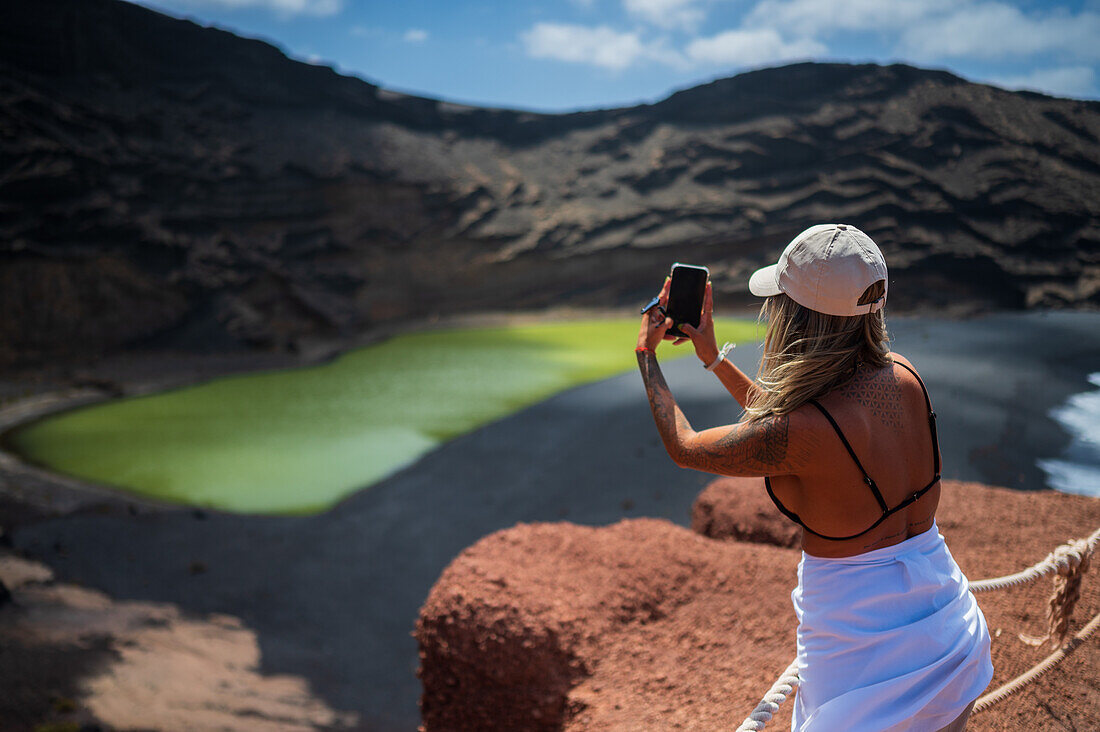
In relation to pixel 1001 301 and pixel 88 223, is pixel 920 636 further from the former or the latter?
pixel 1001 301

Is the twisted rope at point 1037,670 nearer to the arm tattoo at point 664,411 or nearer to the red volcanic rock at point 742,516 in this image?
the arm tattoo at point 664,411

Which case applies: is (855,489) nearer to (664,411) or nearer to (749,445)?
(749,445)

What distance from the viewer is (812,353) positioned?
4.14ft

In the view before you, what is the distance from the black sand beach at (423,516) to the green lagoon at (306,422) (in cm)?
69

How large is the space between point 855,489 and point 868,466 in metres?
0.05

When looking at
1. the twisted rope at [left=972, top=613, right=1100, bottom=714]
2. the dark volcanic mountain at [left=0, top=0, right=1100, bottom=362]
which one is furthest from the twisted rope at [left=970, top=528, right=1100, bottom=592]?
the dark volcanic mountain at [left=0, top=0, right=1100, bottom=362]

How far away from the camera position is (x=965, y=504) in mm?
3529

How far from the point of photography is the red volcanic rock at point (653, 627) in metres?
2.19

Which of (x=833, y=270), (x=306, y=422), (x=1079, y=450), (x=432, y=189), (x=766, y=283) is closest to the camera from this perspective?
(x=833, y=270)

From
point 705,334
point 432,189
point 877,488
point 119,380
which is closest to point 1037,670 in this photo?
point 877,488

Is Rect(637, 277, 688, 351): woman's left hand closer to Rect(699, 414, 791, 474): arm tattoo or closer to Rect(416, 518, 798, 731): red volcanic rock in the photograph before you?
Rect(699, 414, 791, 474): arm tattoo

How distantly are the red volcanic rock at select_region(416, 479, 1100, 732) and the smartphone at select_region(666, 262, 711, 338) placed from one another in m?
1.23

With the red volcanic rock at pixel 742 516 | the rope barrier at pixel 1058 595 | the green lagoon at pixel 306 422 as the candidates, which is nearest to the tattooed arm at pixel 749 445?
the rope barrier at pixel 1058 595

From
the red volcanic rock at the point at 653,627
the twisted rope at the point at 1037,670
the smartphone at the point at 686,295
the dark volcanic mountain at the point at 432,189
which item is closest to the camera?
the smartphone at the point at 686,295
